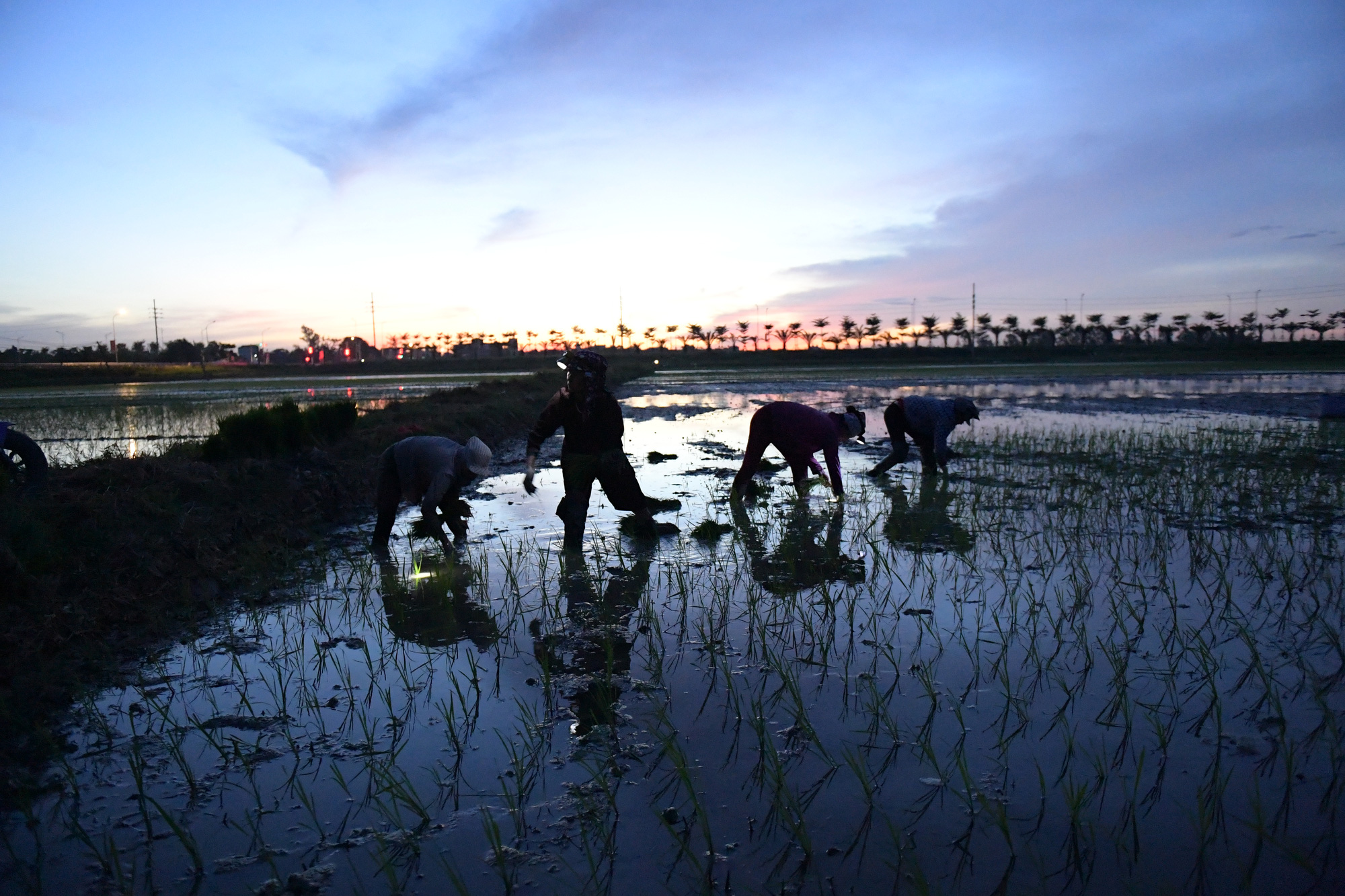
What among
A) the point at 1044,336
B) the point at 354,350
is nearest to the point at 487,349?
the point at 354,350

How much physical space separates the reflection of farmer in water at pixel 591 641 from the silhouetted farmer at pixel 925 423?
450 cm

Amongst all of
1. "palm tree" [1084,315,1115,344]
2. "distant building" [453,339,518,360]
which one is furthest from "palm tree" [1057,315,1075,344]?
"distant building" [453,339,518,360]

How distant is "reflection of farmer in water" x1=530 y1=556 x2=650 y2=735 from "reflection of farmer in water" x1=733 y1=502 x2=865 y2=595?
85 centimetres

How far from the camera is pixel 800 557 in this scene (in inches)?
219

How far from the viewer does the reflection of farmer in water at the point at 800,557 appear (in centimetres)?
499

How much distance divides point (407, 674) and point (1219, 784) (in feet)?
10.8

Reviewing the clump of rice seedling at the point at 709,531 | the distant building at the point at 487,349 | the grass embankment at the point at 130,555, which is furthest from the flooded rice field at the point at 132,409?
the distant building at the point at 487,349

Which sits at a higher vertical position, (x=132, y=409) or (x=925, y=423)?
(x=132, y=409)

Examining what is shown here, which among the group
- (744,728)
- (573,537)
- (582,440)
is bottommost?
(744,728)

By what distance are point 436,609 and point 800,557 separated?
8.37 feet

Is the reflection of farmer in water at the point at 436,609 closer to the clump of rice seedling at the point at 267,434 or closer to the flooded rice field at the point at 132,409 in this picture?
the clump of rice seedling at the point at 267,434

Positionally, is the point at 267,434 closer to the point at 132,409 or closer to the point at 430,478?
the point at 430,478

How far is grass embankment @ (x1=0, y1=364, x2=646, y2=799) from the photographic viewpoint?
360 cm

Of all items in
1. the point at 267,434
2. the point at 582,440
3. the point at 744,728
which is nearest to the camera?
the point at 744,728
